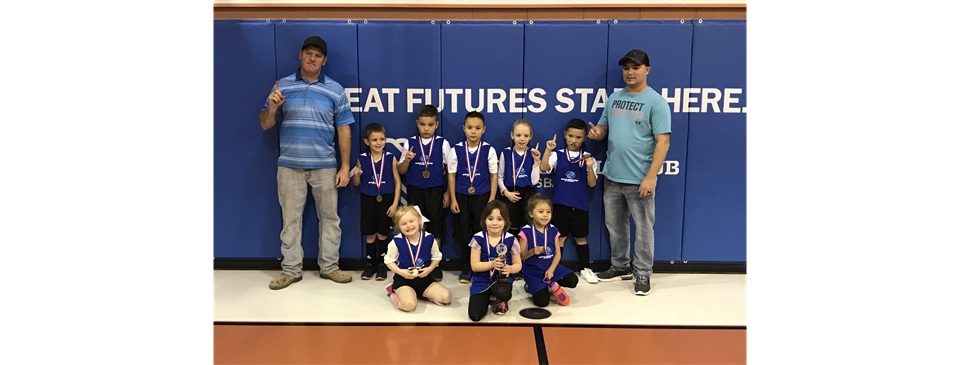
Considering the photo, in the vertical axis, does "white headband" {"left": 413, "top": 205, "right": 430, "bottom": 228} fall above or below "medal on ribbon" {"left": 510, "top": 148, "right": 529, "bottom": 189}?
below

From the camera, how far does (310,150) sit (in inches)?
167

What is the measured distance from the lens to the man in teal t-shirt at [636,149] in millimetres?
4078

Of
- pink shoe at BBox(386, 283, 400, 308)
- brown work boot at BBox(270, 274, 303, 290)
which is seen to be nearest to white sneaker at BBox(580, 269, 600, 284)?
pink shoe at BBox(386, 283, 400, 308)

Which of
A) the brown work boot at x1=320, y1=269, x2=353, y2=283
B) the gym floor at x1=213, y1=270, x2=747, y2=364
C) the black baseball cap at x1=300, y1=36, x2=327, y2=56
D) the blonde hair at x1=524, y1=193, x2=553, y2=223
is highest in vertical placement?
the black baseball cap at x1=300, y1=36, x2=327, y2=56

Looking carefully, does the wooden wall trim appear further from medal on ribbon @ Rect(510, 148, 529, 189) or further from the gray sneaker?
the gray sneaker

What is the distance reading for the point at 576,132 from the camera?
14.3 ft

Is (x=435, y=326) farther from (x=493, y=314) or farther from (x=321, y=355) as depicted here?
(x=321, y=355)

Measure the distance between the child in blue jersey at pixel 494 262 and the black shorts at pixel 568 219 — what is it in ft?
2.12

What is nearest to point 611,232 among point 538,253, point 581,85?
point 538,253

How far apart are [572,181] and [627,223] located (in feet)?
2.02

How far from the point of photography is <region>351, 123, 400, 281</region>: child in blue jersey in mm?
4359

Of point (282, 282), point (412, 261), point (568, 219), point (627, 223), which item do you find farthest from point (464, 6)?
point (282, 282)

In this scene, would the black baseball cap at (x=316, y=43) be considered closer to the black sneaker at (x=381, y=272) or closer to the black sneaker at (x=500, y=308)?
the black sneaker at (x=381, y=272)

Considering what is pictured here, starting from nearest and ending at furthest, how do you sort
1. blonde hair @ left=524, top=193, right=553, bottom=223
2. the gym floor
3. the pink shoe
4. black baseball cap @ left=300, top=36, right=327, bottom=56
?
the gym floor < the pink shoe < blonde hair @ left=524, top=193, right=553, bottom=223 < black baseball cap @ left=300, top=36, right=327, bottom=56
